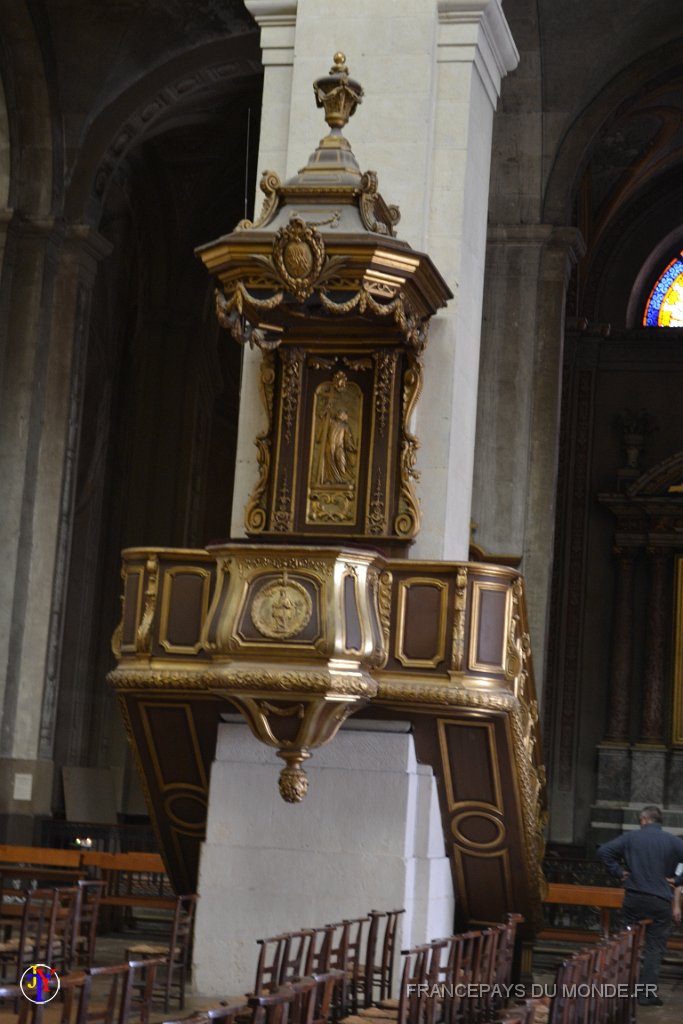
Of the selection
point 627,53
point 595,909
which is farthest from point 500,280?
point 595,909

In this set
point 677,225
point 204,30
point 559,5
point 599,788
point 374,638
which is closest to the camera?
point 374,638

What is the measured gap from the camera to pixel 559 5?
13.9 metres

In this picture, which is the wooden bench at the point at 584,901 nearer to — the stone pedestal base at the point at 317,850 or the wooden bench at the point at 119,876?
the stone pedestal base at the point at 317,850

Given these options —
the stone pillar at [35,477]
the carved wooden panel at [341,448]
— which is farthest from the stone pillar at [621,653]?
the carved wooden panel at [341,448]

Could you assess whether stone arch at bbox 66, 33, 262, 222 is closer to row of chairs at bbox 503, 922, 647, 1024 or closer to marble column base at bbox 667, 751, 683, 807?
marble column base at bbox 667, 751, 683, 807

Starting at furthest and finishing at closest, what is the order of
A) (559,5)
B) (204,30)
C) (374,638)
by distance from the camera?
Answer: 1. (204,30)
2. (559,5)
3. (374,638)

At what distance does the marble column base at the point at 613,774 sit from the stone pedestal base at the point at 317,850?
9.44 meters

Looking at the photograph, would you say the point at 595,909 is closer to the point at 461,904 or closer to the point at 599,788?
the point at 461,904

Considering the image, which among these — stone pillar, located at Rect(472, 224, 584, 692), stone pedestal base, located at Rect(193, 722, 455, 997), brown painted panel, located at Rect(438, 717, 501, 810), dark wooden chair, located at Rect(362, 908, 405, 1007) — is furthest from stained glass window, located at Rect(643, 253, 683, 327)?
dark wooden chair, located at Rect(362, 908, 405, 1007)

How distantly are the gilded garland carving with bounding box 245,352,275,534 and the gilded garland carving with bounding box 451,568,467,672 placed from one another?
4.39 feet

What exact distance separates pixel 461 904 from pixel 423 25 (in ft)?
16.6

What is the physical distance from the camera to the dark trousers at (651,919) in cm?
960

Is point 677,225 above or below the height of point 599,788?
above

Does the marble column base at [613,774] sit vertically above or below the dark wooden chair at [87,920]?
above
